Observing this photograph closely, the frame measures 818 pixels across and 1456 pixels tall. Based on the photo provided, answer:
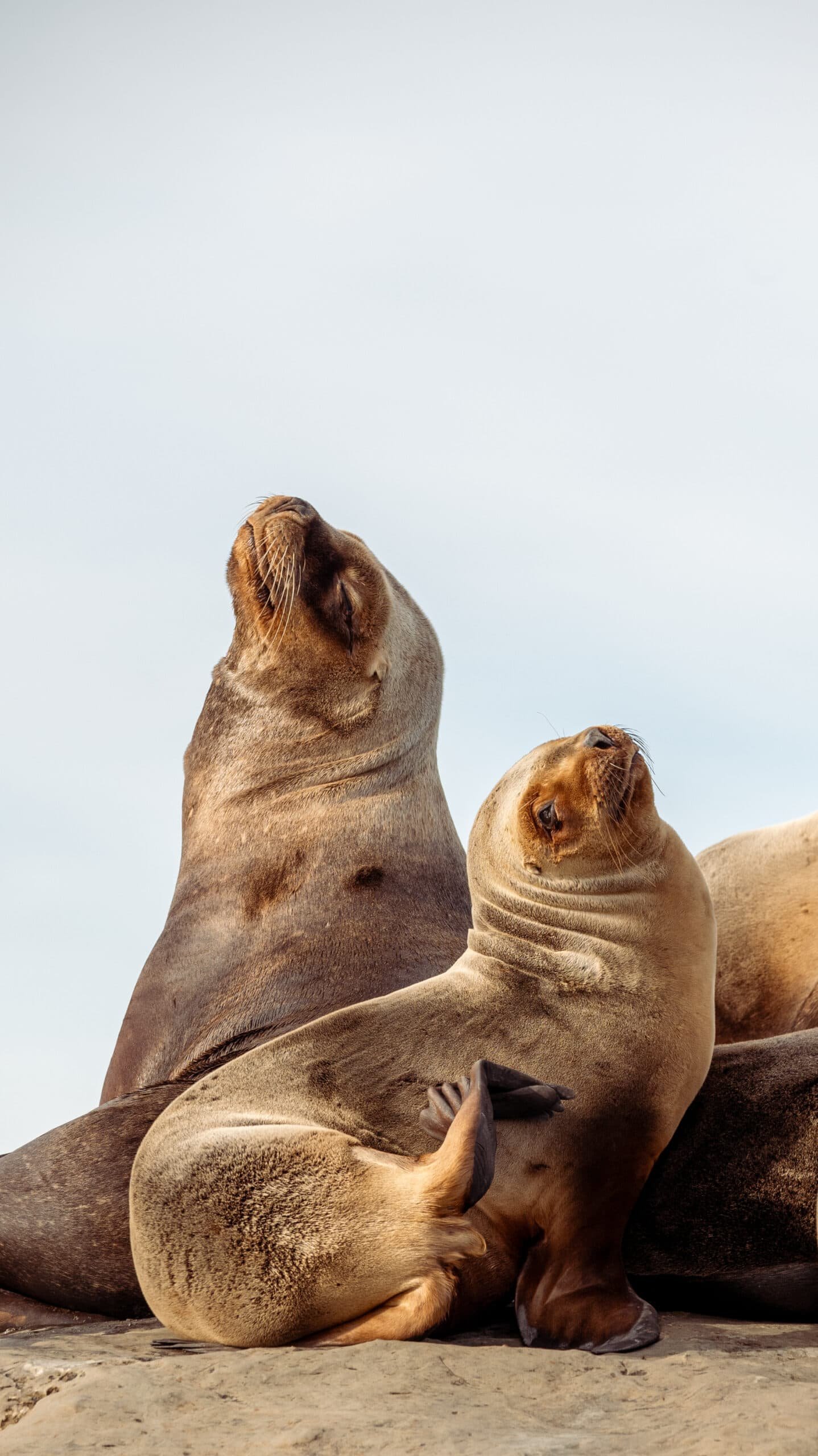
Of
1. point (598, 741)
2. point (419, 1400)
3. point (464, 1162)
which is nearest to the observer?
point (419, 1400)

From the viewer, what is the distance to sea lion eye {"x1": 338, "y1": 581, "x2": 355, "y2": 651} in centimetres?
646

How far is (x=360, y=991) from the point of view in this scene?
5406 mm

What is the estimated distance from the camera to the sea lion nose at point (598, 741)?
4789 mm

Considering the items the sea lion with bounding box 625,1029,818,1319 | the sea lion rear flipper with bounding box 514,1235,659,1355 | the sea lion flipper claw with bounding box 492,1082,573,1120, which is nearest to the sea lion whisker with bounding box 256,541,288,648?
the sea lion with bounding box 625,1029,818,1319

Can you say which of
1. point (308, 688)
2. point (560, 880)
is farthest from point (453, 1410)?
point (308, 688)

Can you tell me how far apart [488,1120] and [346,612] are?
3.31 metres

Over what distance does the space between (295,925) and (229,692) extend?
4.41 feet

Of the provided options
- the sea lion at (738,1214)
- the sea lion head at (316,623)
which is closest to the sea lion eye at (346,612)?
the sea lion head at (316,623)

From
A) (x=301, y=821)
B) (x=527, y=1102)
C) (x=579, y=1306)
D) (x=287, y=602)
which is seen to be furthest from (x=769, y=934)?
(x=579, y=1306)

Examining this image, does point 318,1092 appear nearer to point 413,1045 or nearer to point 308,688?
point 413,1045

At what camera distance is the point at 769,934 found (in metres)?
6.18

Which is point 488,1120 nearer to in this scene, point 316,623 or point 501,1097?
point 501,1097

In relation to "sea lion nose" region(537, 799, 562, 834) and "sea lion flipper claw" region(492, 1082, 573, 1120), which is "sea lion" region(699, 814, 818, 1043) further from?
"sea lion flipper claw" region(492, 1082, 573, 1120)

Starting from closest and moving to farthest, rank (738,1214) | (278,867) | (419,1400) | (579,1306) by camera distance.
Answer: (419,1400), (579,1306), (738,1214), (278,867)
